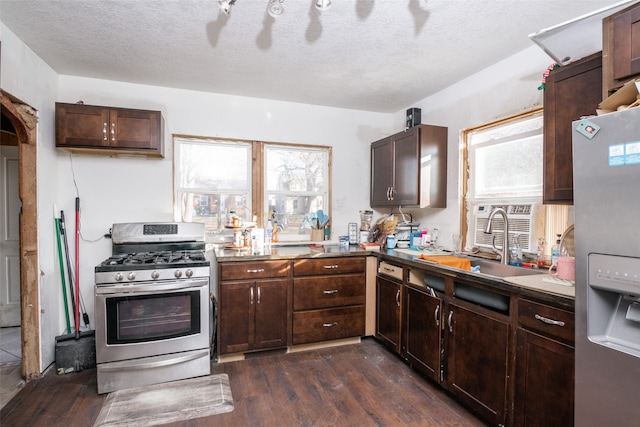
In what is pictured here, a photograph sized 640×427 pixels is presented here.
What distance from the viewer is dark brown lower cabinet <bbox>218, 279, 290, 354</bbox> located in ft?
9.04

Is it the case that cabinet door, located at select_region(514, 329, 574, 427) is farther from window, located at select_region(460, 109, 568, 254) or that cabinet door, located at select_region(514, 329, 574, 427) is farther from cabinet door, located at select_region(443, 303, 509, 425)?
window, located at select_region(460, 109, 568, 254)

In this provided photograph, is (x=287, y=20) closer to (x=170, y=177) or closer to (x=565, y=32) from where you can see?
(x=565, y=32)

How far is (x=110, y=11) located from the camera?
2.01 m

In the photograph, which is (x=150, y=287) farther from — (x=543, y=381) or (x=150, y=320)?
(x=543, y=381)

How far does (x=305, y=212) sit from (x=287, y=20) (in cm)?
210

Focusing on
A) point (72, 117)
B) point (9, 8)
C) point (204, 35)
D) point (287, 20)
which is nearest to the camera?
point (9, 8)

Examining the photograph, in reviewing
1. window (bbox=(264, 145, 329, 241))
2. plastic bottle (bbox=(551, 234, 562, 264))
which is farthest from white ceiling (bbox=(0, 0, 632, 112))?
plastic bottle (bbox=(551, 234, 562, 264))

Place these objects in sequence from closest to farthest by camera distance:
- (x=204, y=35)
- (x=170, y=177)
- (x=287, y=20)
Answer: (x=287, y=20) < (x=204, y=35) < (x=170, y=177)

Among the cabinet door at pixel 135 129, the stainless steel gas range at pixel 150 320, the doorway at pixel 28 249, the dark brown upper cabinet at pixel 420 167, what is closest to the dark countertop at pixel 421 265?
the stainless steel gas range at pixel 150 320

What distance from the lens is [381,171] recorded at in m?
3.71

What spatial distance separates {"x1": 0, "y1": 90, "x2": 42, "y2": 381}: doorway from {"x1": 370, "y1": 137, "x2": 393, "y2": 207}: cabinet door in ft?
10.2

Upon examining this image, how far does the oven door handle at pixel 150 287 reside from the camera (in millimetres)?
2312

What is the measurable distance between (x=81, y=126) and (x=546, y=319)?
11.6 feet

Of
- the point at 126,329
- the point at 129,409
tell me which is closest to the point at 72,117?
the point at 126,329
